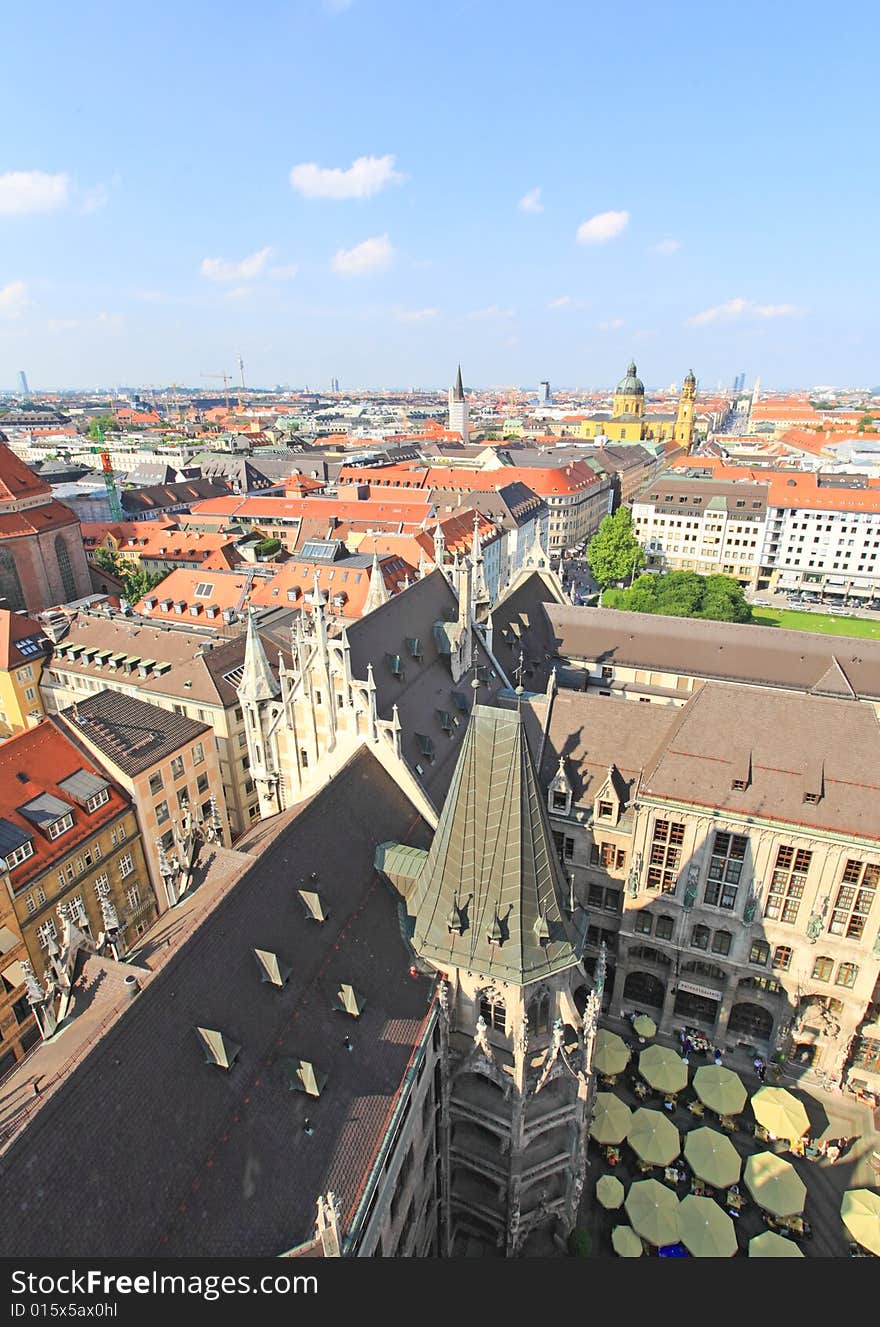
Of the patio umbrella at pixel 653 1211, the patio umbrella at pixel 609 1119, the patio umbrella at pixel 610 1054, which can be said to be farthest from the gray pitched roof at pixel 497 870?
the patio umbrella at pixel 610 1054

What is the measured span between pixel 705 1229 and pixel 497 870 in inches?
868

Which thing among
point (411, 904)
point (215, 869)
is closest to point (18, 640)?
point (215, 869)

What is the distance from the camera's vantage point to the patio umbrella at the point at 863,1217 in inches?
1303

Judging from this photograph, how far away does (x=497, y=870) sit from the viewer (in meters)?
27.3

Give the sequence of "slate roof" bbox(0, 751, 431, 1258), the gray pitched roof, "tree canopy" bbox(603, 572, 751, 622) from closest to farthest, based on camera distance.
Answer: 1. "slate roof" bbox(0, 751, 431, 1258)
2. the gray pitched roof
3. "tree canopy" bbox(603, 572, 751, 622)

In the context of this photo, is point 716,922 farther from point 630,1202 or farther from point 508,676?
point 508,676

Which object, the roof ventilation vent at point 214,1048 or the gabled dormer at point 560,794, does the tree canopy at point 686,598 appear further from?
the roof ventilation vent at point 214,1048

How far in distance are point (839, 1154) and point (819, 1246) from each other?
541 cm

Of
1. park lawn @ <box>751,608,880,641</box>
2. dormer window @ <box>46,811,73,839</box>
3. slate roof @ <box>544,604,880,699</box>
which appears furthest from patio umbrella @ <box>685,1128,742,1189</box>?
park lawn @ <box>751,608,880,641</box>

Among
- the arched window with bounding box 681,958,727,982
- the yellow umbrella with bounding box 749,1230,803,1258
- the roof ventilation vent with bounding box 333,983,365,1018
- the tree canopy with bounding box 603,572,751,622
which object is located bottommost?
the yellow umbrella with bounding box 749,1230,803,1258

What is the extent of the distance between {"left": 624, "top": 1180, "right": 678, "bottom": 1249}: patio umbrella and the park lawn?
96526 mm

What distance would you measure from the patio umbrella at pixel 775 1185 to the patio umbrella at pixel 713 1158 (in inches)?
31.0

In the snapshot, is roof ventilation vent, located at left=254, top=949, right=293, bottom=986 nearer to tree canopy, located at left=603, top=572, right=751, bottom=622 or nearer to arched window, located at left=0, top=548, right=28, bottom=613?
tree canopy, located at left=603, top=572, right=751, bottom=622

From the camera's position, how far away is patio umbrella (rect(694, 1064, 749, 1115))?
39.1 meters
